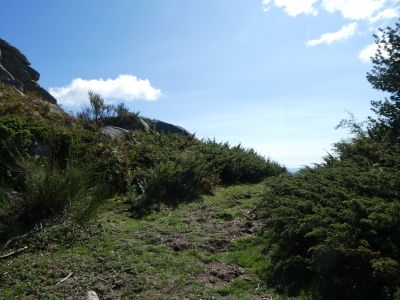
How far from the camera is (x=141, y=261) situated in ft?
20.3

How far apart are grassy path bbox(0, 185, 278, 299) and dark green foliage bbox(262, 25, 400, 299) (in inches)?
19.8

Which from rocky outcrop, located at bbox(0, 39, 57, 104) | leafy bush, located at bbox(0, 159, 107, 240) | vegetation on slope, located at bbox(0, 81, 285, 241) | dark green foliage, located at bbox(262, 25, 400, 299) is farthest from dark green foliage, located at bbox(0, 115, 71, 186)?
rocky outcrop, located at bbox(0, 39, 57, 104)

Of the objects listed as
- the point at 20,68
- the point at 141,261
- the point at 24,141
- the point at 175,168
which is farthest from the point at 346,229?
the point at 20,68

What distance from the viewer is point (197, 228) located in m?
7.98

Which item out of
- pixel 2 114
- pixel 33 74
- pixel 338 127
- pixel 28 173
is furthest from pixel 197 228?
pixel 33 74

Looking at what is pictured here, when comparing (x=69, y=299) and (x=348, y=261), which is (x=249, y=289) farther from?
(x=69, y=299)

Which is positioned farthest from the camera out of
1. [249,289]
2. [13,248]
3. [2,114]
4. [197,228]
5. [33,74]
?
[33,74]

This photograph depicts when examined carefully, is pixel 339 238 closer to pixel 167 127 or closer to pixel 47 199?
pixel 47 199

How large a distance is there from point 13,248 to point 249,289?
3563 mm

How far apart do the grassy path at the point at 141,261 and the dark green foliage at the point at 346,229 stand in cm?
50

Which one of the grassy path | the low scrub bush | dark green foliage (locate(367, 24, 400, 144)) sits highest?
dark green foliage (locate(367, 24, 400, 144))

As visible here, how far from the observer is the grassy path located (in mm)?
5344

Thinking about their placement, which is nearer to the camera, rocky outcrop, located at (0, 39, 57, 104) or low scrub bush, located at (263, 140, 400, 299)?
low scrub bush, located at (263, 140, 400, 299)

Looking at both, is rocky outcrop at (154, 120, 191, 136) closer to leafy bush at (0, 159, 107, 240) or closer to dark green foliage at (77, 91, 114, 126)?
dark green foliage at (77, 91, 114, 126)
